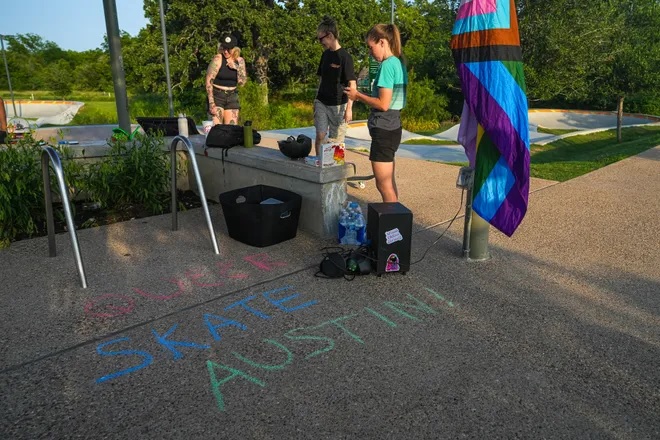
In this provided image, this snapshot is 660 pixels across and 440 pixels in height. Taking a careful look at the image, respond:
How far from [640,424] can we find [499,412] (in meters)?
0.61

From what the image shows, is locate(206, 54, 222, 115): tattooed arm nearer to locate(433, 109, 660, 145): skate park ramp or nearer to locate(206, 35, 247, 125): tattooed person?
locate(206, 35, 247, 125): tattooed person

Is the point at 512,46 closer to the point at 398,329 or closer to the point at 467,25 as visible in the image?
the point at 467,25

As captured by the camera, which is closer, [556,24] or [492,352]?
[492,352]

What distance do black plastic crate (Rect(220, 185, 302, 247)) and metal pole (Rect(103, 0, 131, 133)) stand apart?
2.91 m

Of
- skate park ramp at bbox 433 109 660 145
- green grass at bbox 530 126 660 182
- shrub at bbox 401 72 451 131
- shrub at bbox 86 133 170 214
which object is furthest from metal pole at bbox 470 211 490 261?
skate park ramp at bbox 433 109 660 145

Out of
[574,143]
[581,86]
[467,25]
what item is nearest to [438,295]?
[467,25]

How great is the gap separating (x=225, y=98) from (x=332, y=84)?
6.82 ft

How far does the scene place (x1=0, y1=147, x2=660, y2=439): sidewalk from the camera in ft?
7.48

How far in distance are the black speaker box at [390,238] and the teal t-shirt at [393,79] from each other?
101cm

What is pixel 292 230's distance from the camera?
15.2 feet

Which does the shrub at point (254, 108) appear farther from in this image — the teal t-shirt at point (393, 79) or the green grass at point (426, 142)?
the teal t-shirt at point (393, 79)

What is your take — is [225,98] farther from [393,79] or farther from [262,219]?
[393,79]

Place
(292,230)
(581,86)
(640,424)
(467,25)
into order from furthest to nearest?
1. (581,86)
2. (292,230)
3. (467,25)
4. (640,424)

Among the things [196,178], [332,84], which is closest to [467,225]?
[196,178]
